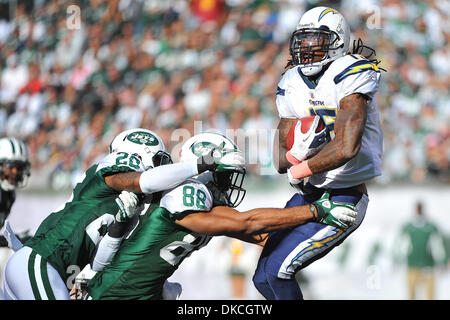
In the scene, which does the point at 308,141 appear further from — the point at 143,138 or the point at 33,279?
the point at 33,279

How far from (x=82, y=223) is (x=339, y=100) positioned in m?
1.67

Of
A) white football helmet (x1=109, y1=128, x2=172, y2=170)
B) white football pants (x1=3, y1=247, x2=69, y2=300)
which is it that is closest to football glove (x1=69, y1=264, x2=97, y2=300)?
white football pants (x1=3, y1=247, x2=69, y2=300)

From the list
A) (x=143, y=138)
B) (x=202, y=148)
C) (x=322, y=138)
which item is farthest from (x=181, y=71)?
(x=322, y=138)

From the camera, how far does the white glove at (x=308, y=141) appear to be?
12.7 feet

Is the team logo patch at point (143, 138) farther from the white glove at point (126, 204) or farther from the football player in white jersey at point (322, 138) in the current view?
the football player in white jersey at point (322, 138)

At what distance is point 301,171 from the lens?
153 inches

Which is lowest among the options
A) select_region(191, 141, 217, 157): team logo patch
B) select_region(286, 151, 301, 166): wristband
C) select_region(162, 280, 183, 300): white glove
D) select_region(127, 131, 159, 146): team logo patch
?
select_region(162, 280, 183, 300): white glove

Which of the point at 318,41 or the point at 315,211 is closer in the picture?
the point at 315,211

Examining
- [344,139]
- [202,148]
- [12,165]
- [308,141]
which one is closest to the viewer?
[344,139]

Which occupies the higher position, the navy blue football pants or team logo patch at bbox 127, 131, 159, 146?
team logo patch at bbox 127, 131, 159, 146

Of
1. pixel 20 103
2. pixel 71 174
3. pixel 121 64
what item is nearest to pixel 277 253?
pixel 71 174

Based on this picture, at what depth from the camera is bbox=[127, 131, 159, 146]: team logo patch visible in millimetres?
4355

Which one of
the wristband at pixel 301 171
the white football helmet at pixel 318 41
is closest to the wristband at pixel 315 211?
the wristband at pixel 301 171

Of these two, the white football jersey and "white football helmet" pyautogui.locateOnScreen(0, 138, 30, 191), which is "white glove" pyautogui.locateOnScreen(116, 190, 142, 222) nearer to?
the white football jersey
